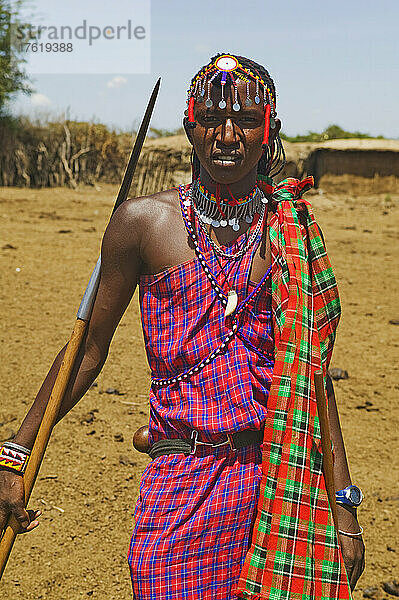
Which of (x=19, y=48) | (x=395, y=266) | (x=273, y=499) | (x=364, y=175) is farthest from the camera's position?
(x=19, y=48)

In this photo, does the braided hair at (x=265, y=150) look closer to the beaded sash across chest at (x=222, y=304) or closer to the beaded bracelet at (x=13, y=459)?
the beaded sash across chest at (x=222, y=304)

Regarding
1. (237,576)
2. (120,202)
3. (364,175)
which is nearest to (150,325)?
(120,202)

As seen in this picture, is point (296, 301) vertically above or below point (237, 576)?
above

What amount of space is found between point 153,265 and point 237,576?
31.2 inches

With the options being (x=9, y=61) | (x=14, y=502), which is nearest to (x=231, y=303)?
(x=14, y=502)

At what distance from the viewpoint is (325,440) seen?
1.69 meters

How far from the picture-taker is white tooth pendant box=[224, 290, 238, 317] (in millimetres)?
1697

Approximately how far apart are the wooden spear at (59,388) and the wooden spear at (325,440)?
62cm

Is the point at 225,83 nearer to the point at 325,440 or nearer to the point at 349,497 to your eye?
the point at 325,440

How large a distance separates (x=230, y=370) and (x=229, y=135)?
57cm

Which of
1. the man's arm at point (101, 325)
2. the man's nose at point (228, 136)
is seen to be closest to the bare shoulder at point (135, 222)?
the man's arm at point (101, 325)

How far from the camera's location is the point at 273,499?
1.63 m

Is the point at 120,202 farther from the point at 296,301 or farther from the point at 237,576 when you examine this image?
the point at 237,576

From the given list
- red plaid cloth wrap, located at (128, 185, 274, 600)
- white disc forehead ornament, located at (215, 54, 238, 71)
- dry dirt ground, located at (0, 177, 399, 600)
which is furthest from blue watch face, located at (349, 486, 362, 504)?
dry dirt ground, located at (0, 177, 399, 600)
